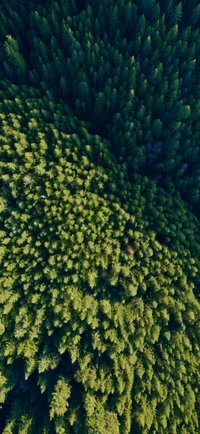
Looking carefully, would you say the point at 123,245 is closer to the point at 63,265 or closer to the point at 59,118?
the point at 63,265

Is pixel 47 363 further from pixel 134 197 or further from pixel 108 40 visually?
pixel 108 40

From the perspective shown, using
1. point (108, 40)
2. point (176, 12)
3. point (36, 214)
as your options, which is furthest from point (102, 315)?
point (176, 12)

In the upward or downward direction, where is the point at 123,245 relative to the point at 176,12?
downward

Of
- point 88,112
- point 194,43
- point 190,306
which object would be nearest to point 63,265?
point 190,306

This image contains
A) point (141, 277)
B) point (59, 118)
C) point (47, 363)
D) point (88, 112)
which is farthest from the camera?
point (88, 112)

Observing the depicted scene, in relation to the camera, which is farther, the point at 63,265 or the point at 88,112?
the point at 88,112

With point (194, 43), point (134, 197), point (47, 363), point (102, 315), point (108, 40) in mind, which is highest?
point (194, 43)

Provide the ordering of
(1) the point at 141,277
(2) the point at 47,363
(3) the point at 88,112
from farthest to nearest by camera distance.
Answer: (3) the point at 88,112, (1) the point at 141,277, (2) the point at 47,363
